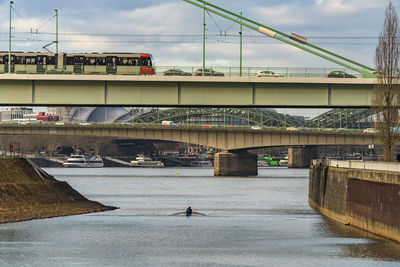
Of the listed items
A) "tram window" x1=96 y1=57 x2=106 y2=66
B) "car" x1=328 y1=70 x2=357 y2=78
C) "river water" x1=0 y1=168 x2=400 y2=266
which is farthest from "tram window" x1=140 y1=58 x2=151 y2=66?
"car" x1=328 y1=70 x2=357 y2=78

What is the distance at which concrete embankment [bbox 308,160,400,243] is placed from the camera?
4962 centimetres

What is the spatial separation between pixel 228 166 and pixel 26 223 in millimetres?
114209

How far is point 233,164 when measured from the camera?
178 metres

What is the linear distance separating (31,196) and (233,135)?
102820 millimetres

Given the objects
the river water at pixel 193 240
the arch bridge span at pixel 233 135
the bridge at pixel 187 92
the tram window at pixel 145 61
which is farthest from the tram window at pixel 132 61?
the arch bridge span at pixel 233 135

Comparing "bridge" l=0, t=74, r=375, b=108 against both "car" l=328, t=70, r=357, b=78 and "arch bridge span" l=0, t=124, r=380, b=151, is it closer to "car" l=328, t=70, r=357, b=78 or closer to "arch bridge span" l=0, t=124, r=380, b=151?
"car" l=328, t=70, r=357, b=78

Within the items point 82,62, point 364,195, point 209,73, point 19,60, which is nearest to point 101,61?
point 82,62

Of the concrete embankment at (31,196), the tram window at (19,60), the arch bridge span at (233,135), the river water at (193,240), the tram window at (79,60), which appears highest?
the tram window at (19,60)

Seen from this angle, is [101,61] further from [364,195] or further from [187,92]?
[364,195]

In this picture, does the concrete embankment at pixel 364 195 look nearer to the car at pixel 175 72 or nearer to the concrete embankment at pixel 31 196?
the car at pixel 175 72

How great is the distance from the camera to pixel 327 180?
7656cm

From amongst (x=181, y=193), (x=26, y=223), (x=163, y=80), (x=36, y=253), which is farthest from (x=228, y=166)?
(x=36, y=253)

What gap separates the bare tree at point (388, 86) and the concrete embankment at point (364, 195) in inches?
209

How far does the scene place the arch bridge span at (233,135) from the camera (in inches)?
6727
